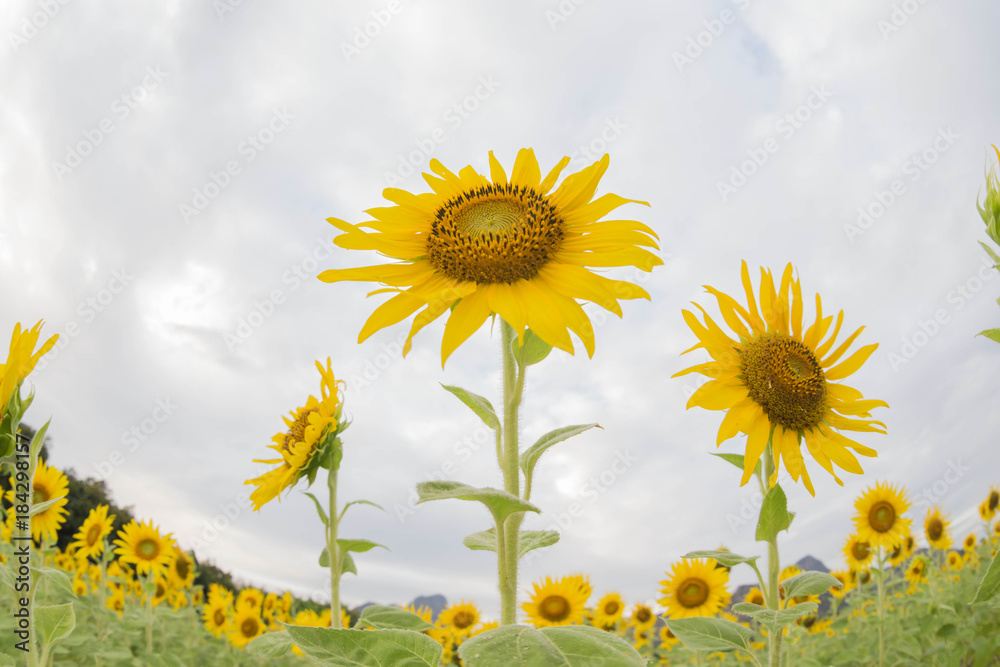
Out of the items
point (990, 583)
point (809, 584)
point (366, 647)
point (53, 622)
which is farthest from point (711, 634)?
point (53, 622)

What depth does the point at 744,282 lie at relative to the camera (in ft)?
9.30

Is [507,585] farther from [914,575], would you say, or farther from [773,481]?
[914,575]

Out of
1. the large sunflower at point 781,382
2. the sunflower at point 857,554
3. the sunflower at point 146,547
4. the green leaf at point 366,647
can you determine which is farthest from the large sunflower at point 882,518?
the sunflower at point 146,547

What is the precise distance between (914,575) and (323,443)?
6.31 meters

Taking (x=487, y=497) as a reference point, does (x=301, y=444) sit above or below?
above

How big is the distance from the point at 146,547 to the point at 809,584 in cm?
583

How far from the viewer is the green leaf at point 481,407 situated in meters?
1.69

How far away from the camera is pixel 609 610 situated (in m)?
6.04

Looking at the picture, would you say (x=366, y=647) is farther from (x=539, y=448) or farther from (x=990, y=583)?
(x=990, y=583)

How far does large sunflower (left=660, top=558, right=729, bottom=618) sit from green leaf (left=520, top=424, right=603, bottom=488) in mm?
3845

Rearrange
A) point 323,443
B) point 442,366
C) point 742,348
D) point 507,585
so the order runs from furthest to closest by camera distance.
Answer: point 323,443, point 742,348, point 442,366, point 507,585

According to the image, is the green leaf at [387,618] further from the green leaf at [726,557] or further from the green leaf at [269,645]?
the green leaf at [726,557]

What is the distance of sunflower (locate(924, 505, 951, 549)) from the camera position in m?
7.57

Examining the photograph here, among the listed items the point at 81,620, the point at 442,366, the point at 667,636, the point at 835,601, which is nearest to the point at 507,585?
the point at 442,366
